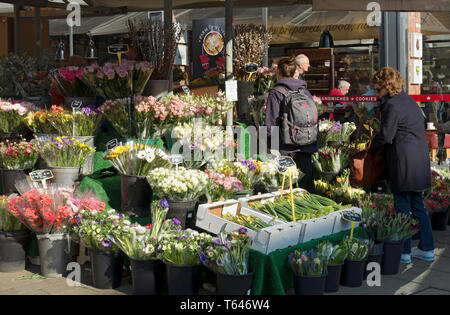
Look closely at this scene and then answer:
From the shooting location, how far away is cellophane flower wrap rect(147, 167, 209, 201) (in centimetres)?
451

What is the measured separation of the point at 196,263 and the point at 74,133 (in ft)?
6.74

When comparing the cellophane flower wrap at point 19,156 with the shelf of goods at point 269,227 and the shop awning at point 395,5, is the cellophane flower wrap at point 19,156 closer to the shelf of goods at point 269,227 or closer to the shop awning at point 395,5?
the shelf of goods at point 269,227

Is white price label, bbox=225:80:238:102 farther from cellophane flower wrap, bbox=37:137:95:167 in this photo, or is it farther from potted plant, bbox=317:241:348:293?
potted plant, bbox=317:241:348:293

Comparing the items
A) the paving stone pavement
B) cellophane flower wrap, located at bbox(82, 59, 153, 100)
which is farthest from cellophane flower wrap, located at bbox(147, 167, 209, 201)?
cellophane flower wrap, located at bbox(82, 59, 153, 100)

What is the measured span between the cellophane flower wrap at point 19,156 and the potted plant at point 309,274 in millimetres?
2675

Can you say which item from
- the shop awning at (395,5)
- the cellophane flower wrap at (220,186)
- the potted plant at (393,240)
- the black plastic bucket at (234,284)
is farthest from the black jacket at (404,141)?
the shop awning at (395,5)

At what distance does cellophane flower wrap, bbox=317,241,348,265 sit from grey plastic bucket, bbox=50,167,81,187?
7.17 ft

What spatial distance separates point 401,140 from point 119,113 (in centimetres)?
239

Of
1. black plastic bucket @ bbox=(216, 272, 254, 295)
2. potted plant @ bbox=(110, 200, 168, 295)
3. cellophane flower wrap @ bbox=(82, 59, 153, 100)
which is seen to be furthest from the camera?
cellophane flower wrap @ bbox=(82, 59, 153, 100)

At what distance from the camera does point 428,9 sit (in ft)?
21.8

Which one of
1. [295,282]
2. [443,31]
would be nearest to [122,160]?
[295,282]

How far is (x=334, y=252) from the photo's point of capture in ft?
14.3

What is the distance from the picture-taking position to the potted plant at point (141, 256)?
417 centimetres
